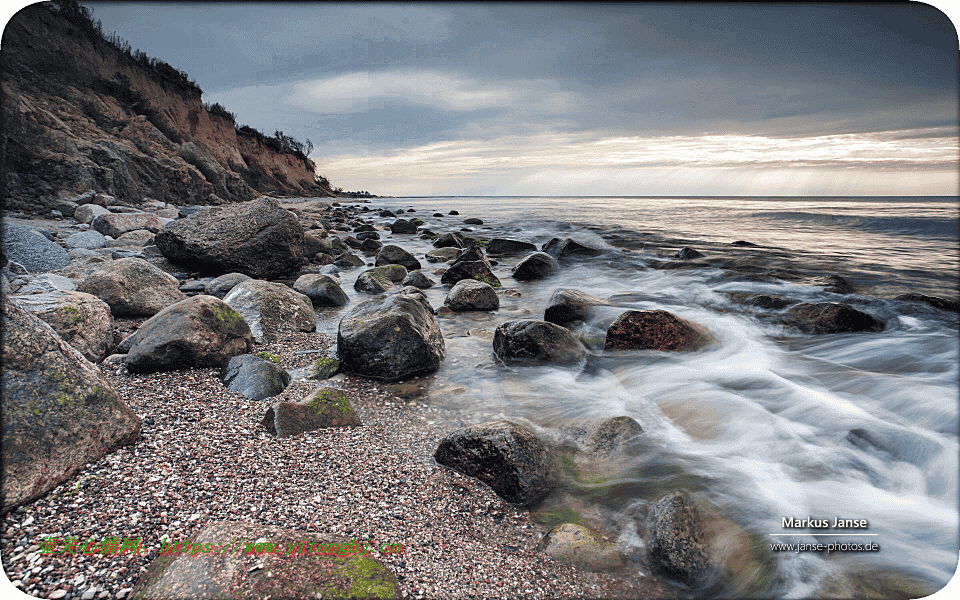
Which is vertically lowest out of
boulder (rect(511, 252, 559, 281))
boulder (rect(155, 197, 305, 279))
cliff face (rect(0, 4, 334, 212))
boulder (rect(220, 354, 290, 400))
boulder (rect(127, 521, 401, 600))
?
boulder (rect(127, 521, 401, 600))

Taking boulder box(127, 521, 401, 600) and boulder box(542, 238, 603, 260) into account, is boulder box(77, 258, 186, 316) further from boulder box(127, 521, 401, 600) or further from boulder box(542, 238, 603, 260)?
boulder box(542, 238, 603, 260)

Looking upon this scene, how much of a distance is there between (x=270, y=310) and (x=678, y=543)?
15.8 ft

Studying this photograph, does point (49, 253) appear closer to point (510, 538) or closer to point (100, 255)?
point (100, 255)

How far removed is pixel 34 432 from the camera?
2.04 m

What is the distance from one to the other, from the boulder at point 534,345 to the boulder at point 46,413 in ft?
10.9

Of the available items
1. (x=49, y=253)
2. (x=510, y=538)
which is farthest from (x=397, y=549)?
(x=49, y=253)

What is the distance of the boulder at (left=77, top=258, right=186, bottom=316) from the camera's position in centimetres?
486

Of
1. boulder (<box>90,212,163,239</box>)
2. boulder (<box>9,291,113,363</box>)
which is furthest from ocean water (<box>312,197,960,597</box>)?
boulder (<box>90,212,163,239</box>)

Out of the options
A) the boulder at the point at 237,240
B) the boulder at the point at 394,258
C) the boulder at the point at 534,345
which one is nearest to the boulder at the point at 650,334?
the boulder at the point at 534,345

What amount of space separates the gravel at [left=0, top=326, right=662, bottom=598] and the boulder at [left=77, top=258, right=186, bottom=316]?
2.31 metres

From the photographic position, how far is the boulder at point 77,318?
353 cm

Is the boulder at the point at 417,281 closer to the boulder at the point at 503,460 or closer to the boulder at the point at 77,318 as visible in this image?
the boulder at the point at 77,318

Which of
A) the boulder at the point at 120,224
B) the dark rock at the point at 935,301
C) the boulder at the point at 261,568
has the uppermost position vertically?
the boulder at the point at 120,224

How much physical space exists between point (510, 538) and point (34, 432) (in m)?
2.52
